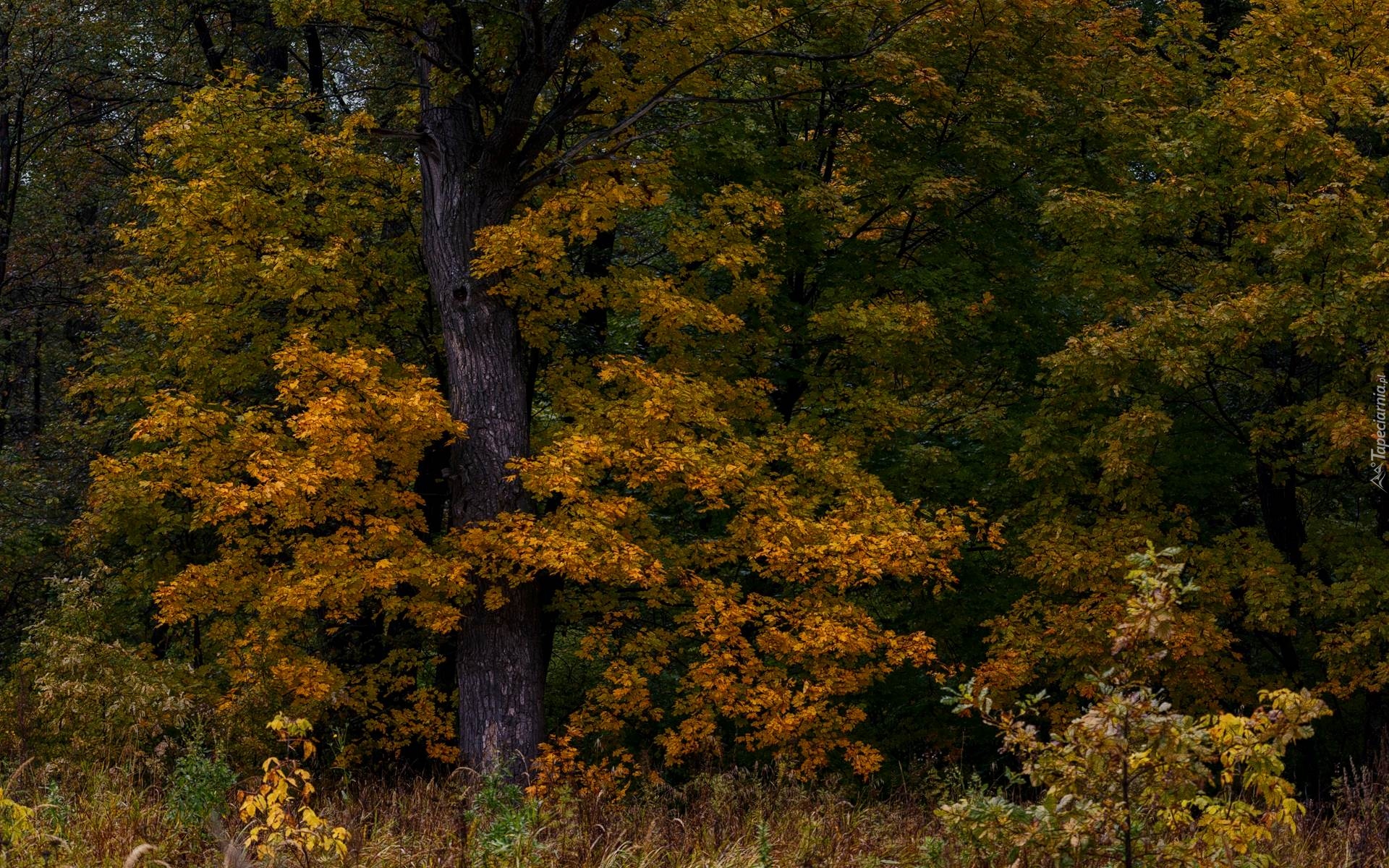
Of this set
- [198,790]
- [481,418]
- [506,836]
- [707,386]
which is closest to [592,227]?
[707,386]

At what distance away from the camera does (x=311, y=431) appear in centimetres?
1062

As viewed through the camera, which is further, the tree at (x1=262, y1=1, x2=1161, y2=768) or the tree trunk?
the tree trunk

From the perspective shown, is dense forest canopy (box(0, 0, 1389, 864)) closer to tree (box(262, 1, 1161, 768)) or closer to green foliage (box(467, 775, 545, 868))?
tree (box(262, 1, 1161, 768))

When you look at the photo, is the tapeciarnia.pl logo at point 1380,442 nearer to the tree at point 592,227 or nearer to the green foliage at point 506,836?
the tree at point 592,227

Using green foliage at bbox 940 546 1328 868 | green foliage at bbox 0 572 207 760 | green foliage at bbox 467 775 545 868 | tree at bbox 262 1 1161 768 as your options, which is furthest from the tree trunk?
green foliage at bbox 940 546 1328 868

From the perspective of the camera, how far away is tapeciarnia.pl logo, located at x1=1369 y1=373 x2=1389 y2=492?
38.1 feet

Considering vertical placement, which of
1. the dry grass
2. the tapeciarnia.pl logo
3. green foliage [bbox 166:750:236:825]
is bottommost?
the dry grass

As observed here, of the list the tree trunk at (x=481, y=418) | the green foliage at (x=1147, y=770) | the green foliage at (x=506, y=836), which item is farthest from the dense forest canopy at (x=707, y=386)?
the green foliage at (x=1147, y=770)

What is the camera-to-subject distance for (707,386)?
502 inches

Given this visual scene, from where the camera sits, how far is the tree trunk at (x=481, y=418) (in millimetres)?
12383

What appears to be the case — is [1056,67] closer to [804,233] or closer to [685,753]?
[804,233]

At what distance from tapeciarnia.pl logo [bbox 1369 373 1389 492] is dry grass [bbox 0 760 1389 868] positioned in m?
5.55

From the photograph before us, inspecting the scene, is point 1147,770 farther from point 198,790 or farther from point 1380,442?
point 1380,442

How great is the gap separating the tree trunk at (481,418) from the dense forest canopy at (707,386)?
4 cm
